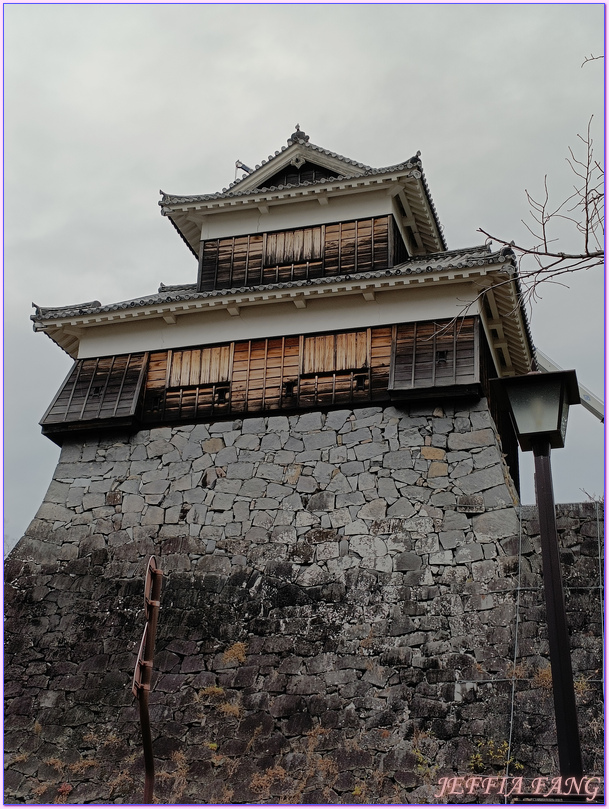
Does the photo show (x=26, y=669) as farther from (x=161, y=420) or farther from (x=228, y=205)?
(x=228, y=205)

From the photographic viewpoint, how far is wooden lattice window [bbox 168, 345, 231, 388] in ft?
47.5

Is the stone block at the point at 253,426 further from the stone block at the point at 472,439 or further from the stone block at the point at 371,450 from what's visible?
the stone block at the point at 472,439

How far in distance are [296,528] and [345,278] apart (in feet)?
14.2

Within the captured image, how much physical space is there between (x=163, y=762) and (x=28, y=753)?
7.12 ft

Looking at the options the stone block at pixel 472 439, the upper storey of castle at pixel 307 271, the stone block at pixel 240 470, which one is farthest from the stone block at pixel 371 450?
the upper storey of castle at pixel 307 271

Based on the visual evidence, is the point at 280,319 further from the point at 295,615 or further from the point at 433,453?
the point at 295,615

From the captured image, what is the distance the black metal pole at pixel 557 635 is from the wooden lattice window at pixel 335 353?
805 centimetres

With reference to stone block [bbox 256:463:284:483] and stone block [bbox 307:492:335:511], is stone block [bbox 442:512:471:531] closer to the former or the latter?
stone block [bbox 307:492:335:511]

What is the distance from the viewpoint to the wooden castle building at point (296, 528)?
1042 cm

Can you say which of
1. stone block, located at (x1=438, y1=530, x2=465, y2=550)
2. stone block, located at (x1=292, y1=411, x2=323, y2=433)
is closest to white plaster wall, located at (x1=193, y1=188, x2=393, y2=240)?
stone block, located at (x1=292, y1=411, x2=323, y2=433)

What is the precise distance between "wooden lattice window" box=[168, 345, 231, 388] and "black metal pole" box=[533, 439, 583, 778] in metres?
9.31

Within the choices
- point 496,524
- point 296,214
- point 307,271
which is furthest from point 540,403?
point 296,214

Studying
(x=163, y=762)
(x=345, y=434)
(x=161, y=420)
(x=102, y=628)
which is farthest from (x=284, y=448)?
(x=163, y=762)

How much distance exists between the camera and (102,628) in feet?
41.1
